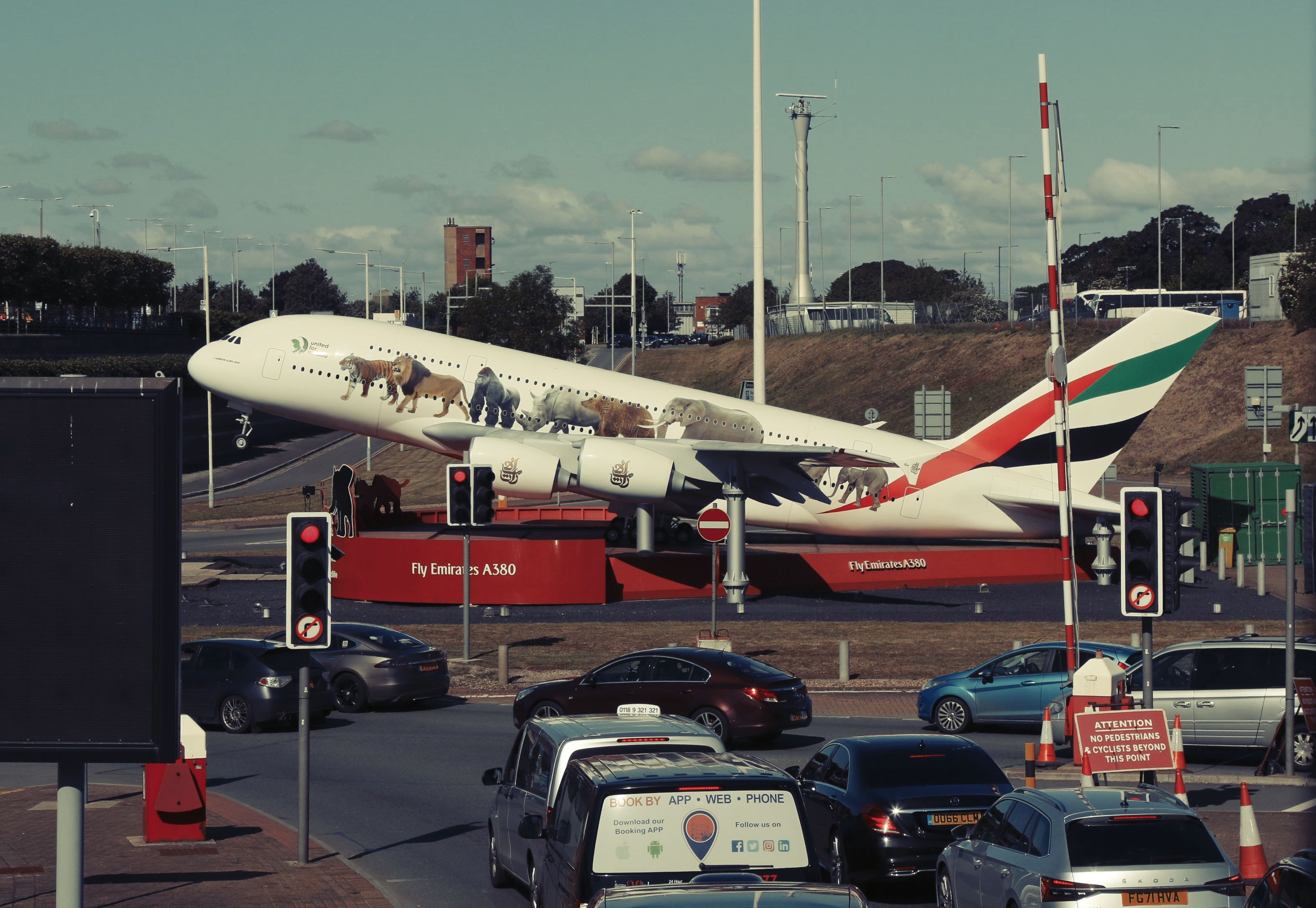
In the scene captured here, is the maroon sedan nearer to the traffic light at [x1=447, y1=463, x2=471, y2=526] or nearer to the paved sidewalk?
the paved sidewalk

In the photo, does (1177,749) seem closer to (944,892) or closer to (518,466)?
(944,892)

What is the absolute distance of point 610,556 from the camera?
1604 inches

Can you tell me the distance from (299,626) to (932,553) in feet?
97.0

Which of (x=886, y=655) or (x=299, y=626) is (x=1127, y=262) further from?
(x=299, y=626)

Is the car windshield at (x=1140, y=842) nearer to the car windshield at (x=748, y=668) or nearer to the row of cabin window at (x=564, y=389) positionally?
the car windshield at (x=748, y=668)

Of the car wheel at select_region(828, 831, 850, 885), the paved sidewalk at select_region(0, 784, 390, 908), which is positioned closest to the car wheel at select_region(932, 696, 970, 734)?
the car wheel at select_region(828, 831, 850, 885)

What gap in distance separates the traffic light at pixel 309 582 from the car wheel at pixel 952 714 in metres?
11.4

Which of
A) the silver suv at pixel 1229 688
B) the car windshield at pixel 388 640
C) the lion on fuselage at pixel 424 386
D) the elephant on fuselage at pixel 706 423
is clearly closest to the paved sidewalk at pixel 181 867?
the car windshield at pixel 388 640

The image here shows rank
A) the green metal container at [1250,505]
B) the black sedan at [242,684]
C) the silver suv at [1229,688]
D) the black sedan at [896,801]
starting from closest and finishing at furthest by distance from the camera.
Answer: the black sedan at [896,801]
the silver suv at [1229,688]
the black sedan at [242,684]
the green metal container at [1250,505]

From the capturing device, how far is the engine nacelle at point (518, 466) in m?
39.2

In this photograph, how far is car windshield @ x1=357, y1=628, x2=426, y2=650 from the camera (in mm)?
26391

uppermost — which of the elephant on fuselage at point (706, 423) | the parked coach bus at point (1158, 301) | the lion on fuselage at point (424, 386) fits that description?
the parked coach bus at point (1158, 301)

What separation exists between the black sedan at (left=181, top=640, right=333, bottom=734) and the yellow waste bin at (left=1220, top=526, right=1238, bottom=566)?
32.4m

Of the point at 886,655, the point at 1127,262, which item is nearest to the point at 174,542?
the point at 886,655
